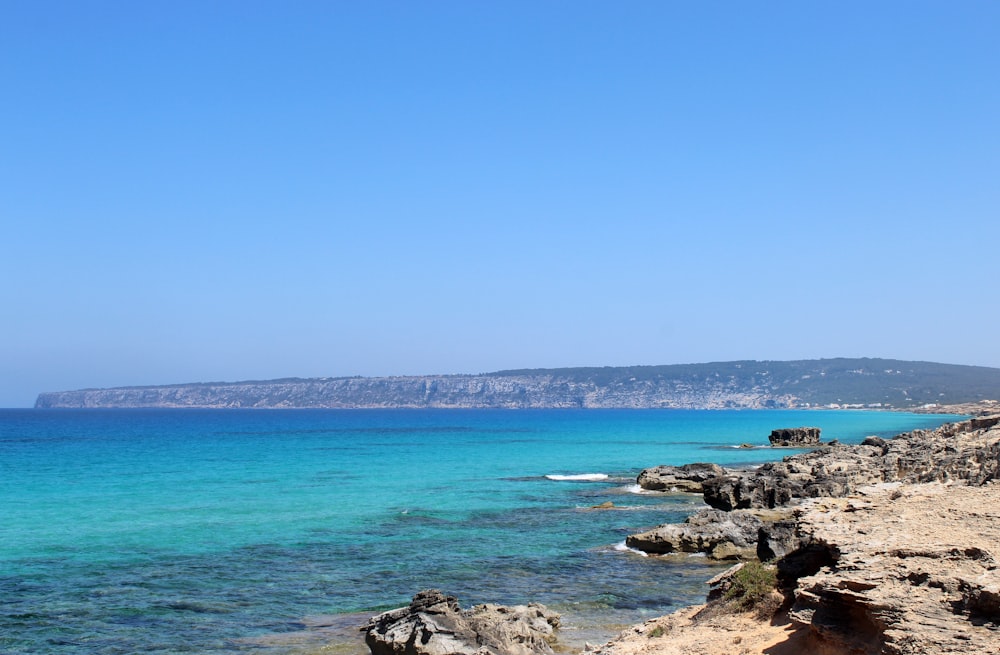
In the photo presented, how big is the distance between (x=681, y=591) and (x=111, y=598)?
13.3 metres

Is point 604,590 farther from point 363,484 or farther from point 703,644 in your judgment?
point 363,484

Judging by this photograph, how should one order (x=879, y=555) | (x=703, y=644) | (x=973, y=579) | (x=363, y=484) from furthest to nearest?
(x=363, y=484)
(x=703, y=644)
(x=879, y=555)
(x=973, y=579)

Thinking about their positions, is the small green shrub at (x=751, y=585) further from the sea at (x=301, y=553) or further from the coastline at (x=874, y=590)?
the sea at (x=301, y=553)

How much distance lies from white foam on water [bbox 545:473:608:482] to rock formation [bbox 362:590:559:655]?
34167mm

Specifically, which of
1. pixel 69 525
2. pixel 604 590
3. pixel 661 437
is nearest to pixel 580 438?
pixel 661 437

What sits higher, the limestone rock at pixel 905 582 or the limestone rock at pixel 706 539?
the limestone rock at pixel 905 582

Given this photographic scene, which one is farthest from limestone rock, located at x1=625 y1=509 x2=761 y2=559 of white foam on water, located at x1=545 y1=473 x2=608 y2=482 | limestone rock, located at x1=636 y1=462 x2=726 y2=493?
white foam on water, located at x1=545 y1=473 x2=608 y2=482

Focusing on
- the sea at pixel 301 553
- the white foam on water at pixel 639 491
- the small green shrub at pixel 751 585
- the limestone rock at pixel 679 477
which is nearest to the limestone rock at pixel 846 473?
the sea at pixel 301 553

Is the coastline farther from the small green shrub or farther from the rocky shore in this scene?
the small green shrub

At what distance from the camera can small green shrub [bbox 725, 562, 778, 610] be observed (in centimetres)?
1271

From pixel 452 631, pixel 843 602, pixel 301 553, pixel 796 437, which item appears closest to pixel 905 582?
pixel 843 602

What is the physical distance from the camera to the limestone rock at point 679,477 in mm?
43625

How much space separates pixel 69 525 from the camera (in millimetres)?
33500

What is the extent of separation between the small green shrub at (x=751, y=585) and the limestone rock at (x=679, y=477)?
30081 millimetres
